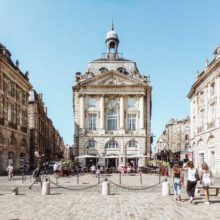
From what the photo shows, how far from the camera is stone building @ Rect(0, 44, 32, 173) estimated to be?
42.7m

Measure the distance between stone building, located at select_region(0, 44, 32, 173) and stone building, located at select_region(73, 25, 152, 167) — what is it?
9626mm

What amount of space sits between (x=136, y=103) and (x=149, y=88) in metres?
3.12

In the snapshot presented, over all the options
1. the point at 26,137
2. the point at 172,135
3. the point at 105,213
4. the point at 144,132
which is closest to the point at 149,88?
the point at 144,132

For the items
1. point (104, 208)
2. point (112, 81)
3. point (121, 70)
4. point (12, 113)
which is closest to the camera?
point (104, 208)

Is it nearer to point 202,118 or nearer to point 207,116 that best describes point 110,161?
point 202,118

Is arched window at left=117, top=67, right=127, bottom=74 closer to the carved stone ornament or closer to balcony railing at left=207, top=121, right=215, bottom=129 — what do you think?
the carved stone ornament

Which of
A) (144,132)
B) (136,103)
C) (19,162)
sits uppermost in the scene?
(136,103)

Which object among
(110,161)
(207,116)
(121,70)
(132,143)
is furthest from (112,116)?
(207,116)

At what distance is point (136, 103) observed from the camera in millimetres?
61188

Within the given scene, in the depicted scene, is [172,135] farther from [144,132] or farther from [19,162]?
[19,162]

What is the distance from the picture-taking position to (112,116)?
61094mm

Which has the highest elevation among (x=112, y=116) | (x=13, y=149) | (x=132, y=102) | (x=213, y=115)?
(x=132, y=102)

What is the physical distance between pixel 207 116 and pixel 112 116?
20413mm

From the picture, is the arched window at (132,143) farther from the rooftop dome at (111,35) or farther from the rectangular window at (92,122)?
the rooftop dome at (111,35)
